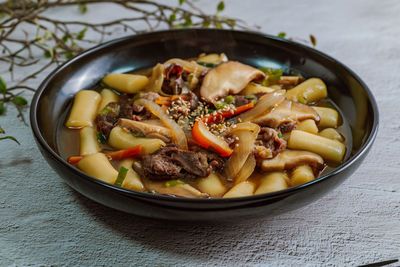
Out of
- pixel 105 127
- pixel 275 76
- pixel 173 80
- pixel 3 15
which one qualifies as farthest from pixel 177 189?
pixel 3 15

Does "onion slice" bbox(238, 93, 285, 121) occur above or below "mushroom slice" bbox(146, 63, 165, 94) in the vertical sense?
above

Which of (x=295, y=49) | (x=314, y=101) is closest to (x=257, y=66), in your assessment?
(x=295, y=49)

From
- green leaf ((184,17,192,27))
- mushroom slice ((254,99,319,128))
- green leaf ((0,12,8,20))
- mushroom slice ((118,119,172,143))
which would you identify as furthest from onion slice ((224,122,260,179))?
green leaf ((0,12,8,20))

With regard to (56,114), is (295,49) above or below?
above

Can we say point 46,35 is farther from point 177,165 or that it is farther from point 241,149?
point 241,149

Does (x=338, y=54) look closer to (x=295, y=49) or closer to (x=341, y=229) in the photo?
→ (x=295, y=49)

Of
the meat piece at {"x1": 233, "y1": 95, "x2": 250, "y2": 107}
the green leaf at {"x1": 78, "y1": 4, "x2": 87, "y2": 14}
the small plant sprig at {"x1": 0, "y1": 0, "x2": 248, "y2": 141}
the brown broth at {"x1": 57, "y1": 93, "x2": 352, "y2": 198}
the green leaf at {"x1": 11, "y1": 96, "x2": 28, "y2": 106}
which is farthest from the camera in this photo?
the green leaf at {"x1": 78, "y1": 4, "x2": 87, "y2": 14}

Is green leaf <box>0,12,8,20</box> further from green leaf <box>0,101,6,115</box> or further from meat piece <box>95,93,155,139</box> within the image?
→ meat piece <box>95,93,155,139</box>
